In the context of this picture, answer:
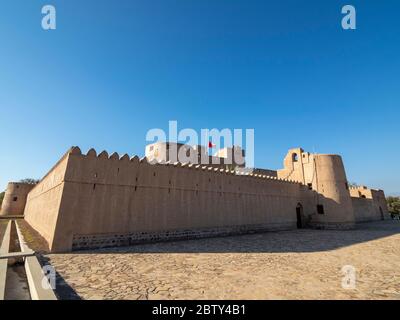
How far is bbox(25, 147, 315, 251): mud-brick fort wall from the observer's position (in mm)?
9748

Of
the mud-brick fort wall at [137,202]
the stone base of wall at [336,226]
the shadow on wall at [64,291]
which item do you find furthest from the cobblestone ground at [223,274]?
the stone base of wall at [336,226]

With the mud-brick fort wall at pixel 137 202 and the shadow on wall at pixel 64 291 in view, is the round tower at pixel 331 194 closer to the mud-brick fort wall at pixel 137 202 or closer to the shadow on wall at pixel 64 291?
the mud-brick fort wall at pixel 137 202

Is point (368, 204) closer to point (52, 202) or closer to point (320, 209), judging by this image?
point (320, 209)

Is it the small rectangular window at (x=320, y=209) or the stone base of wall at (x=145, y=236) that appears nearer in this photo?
the stone base of wall at (x=145, y=236)

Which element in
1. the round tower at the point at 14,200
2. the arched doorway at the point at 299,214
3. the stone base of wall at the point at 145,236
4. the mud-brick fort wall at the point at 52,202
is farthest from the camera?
the round tower at the point at 14,200

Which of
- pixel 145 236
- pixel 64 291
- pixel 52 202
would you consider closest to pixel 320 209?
pixel 145 236

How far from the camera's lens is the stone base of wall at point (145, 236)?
9703mm

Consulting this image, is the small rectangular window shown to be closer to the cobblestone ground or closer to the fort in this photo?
the fort

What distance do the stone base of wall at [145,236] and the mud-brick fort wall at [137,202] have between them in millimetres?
37

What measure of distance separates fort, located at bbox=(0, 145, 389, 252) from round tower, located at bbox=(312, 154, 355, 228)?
83 mm

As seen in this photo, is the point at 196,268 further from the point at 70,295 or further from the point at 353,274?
the point at 353,274

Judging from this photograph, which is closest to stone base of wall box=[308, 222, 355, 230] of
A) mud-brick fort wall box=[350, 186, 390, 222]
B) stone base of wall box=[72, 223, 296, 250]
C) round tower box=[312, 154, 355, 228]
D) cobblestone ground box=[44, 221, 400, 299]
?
round tower box=[312, 154, 355, 228]
